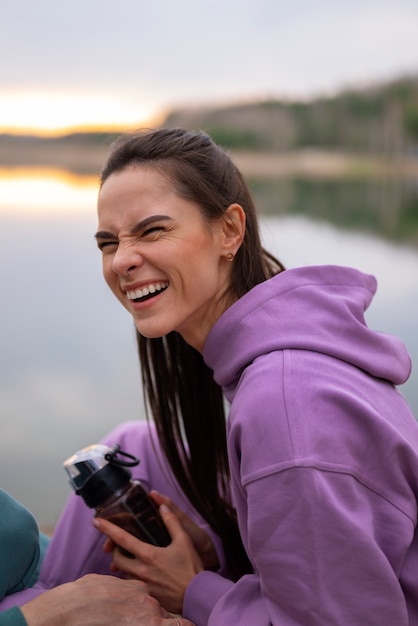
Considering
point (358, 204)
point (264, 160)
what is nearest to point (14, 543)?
point (264, 160)

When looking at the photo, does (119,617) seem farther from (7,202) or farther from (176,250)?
(7,202)

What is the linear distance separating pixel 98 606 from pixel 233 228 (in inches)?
21.2

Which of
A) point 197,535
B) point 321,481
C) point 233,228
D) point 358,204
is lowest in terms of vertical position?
point 358,204

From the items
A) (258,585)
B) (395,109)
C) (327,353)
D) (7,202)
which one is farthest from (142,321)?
(395,109)

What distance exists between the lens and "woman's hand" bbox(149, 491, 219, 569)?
4.43 feet

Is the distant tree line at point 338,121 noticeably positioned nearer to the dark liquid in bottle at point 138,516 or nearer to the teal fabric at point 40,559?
the teal fabric at point 40,559

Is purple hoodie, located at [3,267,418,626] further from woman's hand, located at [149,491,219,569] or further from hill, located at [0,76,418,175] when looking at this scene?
hill, located at [0,76,418,175]

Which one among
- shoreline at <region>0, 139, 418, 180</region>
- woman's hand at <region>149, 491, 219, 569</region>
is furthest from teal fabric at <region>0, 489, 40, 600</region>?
shoreline at <region>0, 139, 418, 180</region>

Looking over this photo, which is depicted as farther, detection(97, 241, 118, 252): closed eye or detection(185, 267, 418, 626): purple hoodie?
detection(97, 241, 118, 252): closed eye

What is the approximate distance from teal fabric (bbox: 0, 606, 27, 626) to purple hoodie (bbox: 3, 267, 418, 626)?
0.24 m

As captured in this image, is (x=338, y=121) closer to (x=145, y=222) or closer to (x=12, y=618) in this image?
(x=145, y=222)

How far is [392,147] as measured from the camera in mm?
3297

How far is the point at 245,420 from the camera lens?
3.12ft

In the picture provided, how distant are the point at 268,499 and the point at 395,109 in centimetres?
275
